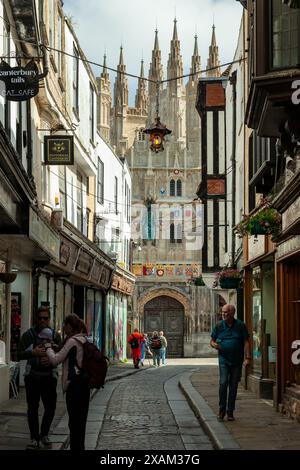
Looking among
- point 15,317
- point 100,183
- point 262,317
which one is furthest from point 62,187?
point 100,183

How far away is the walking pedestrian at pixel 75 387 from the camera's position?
889 centimetres

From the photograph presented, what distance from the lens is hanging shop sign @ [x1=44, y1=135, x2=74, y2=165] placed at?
2130 centimetres

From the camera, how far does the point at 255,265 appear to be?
61.1 feet

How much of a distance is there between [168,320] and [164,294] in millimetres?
1902

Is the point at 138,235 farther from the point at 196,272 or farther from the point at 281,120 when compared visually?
the point at 281,120

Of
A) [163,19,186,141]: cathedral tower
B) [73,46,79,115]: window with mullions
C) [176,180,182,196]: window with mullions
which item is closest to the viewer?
[73,46,79,115]: window with mullions

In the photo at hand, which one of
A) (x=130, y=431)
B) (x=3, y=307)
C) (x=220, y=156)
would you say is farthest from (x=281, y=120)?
(x=220, y=156)

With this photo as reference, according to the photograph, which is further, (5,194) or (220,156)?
(220,156)

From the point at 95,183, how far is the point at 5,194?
21.4 meters

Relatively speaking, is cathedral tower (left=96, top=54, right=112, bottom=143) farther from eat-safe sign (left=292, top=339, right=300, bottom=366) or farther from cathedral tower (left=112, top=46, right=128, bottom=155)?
eat-safe sign (left=292, top=339, right=300, bottom=366)

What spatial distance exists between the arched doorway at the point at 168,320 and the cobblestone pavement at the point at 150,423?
4223 cm

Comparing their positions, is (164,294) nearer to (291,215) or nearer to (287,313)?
(287,313)

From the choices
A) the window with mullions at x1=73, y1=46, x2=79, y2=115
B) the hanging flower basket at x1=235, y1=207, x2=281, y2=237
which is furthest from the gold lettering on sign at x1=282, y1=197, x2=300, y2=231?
the window with mullions at x1=73, y1=46, x2=79, y2=115

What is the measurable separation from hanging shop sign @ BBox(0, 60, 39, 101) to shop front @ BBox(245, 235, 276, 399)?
4.79 m
